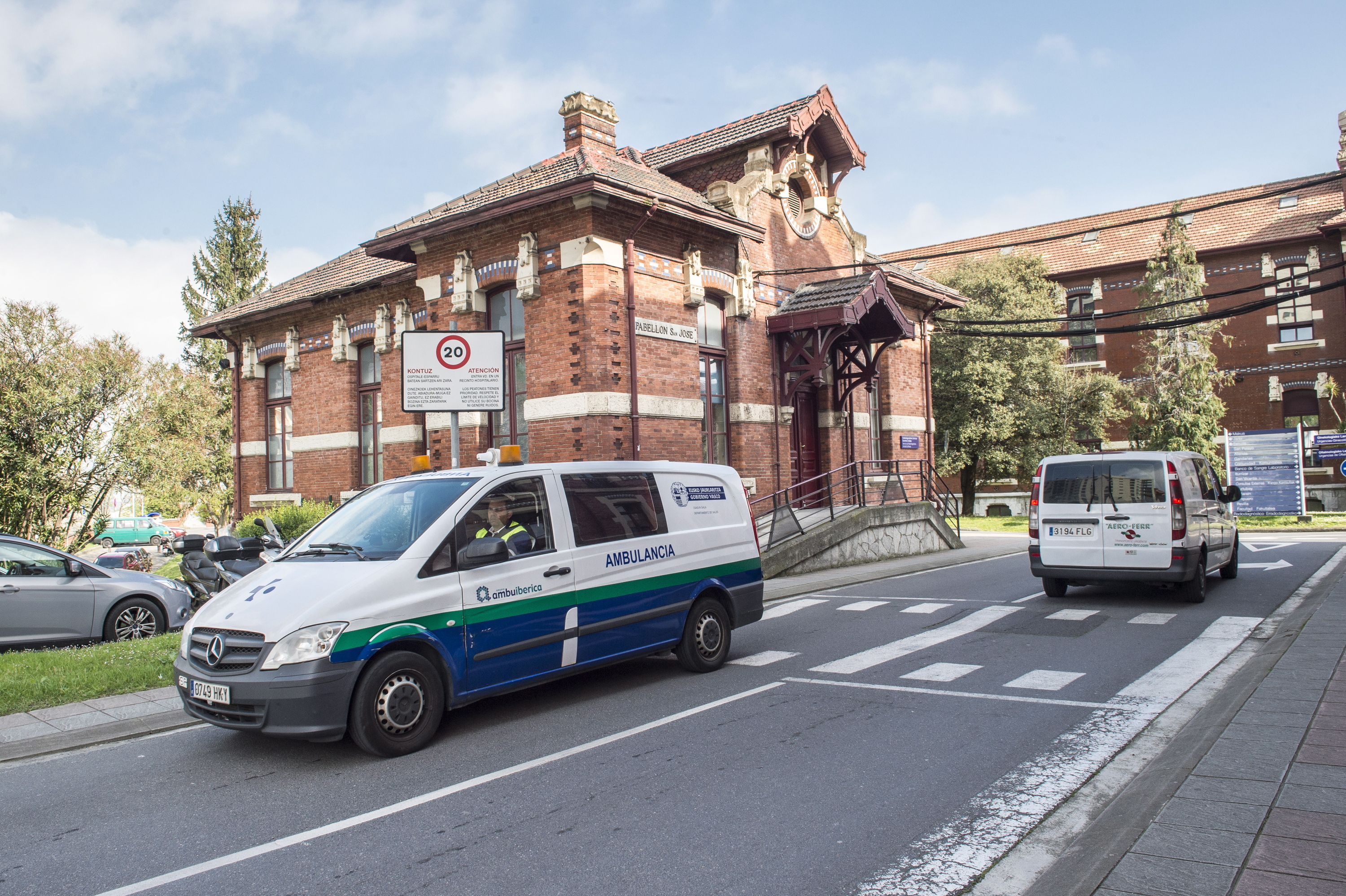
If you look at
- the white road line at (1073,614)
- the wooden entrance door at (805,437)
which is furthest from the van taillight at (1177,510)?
the wooden entrance door at (805,437)

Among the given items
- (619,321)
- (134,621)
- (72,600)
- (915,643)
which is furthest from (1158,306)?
(72,600)

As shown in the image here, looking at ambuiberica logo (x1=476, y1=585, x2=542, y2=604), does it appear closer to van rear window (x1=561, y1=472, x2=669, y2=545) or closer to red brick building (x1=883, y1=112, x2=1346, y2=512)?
van rear window (x1=561, y1=472, x2=669, y2=545)

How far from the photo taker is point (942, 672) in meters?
7.66

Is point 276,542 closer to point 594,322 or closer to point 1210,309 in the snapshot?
point 594,322

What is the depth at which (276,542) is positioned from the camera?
41.2 ft

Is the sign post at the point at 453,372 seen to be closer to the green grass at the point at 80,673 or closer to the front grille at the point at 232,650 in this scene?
the green grass at the point at 80,673

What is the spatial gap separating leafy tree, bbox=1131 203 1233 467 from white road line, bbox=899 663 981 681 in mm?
27032

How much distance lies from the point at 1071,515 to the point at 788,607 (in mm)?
3764

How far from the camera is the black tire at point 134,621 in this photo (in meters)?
9.87

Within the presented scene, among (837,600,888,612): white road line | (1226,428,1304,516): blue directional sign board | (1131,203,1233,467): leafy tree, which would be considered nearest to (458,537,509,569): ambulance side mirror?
(837,600,888,612): white road line

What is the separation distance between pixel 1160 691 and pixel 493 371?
7469 mm

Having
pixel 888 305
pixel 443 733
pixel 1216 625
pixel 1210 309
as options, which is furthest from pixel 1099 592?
pixel 1210 309

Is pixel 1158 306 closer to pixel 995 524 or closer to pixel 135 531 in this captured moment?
pixel 995 524

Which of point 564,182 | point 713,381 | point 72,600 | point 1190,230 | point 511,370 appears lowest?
point 72,600
